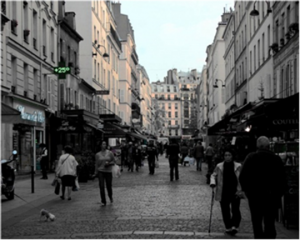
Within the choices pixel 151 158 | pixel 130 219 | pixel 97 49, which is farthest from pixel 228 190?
pixel 97 49

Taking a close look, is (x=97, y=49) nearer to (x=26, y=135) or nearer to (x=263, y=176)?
(x=26, y=135)

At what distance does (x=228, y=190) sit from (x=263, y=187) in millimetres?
1677

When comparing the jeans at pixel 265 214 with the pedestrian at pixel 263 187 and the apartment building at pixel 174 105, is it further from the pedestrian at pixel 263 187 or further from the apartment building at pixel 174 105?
the apartment building at pixel 174 105

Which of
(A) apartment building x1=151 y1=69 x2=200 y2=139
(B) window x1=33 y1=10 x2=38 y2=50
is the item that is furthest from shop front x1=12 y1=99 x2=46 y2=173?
(A) apartment building x1=151 y1=69 x2=200 y2=139

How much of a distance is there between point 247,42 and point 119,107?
3427 centimetres

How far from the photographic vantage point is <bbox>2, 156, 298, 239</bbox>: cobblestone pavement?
9.48 meters

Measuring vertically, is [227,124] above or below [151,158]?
above

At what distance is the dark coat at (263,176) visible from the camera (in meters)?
→ 7.95

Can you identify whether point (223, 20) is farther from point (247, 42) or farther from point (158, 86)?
point (158, 86)

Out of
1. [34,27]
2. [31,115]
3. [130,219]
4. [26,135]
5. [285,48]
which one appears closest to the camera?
[130,219]

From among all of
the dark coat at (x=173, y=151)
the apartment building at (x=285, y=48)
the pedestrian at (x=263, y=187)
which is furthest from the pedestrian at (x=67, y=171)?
the apartment building at (x=285, y=48)

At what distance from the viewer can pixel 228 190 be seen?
9594mm

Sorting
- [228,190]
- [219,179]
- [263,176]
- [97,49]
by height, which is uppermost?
[97,49]

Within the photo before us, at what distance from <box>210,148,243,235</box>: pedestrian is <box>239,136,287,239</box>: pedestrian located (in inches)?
54.0
